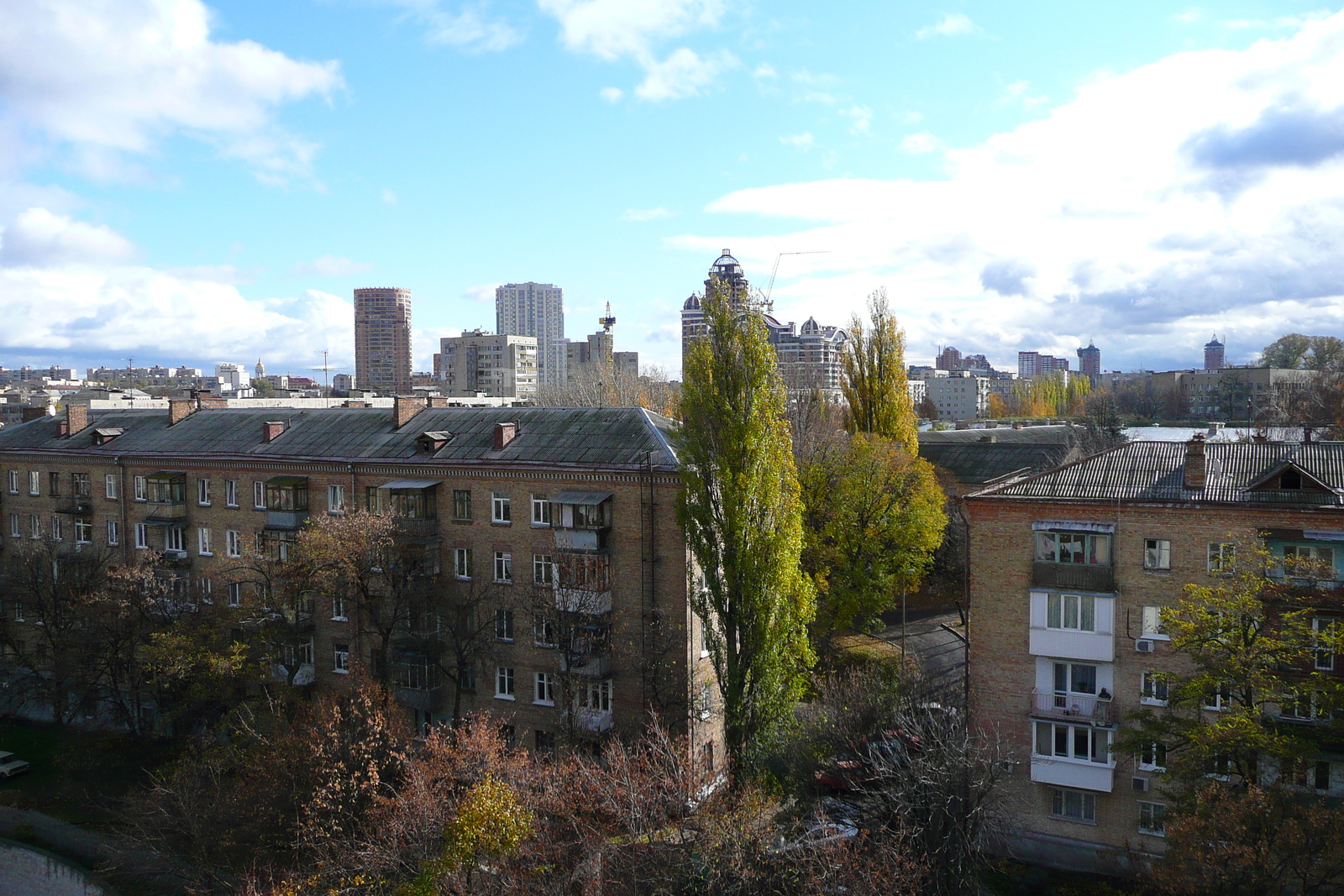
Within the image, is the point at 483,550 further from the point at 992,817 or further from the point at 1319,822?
the point at 1319,822

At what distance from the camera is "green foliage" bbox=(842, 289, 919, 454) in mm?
51188

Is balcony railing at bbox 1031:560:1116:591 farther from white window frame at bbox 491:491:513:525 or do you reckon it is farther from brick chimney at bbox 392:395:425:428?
brick chimney at bbox 392:395:425:428

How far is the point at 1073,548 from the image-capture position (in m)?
28.2

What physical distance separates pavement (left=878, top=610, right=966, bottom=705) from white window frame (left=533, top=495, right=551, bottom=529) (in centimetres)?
1553

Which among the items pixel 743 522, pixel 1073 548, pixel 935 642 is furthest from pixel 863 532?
pixel 743 522

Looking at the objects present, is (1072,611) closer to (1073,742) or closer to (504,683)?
(1073,742)

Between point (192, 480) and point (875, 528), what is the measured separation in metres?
32.3

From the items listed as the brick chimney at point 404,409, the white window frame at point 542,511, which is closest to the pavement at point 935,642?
the white window frame at point 542,511

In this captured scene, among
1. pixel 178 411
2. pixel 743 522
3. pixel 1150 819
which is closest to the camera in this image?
pixel 1150 819

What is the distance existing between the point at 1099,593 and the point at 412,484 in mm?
25035

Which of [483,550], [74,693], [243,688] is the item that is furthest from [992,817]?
[74,693]

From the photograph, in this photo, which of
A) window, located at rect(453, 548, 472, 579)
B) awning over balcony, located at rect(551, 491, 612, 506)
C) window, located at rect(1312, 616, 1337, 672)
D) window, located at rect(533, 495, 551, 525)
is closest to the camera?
window, located at rect(1312, 616, 1337, 672)

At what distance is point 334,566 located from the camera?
3288cm

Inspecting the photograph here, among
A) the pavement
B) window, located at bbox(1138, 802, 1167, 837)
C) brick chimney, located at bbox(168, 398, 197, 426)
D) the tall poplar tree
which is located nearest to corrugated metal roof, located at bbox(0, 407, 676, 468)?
→ brick chimney, located at bbox(168, 398, 197, 426)
